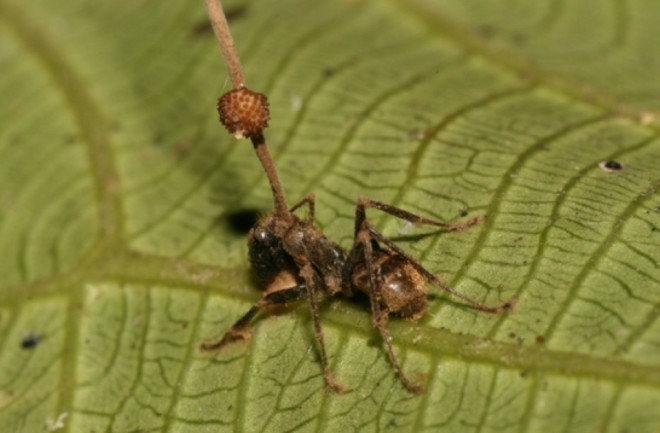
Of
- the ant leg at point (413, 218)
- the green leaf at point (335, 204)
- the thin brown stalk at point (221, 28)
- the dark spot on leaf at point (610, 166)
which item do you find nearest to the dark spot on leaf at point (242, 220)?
the green leaf at point (335, 204)

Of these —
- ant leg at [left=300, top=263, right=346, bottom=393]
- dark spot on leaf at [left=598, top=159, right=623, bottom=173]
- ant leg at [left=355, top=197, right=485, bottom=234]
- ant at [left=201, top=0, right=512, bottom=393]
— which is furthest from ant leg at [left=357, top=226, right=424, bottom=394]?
dark spot on leaf at [left=598, top=159, right=623, bottom=173]

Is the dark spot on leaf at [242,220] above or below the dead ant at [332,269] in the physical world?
above

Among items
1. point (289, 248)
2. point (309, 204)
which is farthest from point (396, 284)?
point (309, 204)

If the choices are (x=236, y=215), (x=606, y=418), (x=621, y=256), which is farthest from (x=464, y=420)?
(x=236, y=215)

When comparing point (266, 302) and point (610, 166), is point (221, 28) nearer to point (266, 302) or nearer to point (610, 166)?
point (266, 302)

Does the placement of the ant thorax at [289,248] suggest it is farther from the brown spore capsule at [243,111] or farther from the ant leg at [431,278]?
the brown spore capsule at [243,111]

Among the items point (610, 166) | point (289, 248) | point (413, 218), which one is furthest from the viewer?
point (610, 166)
